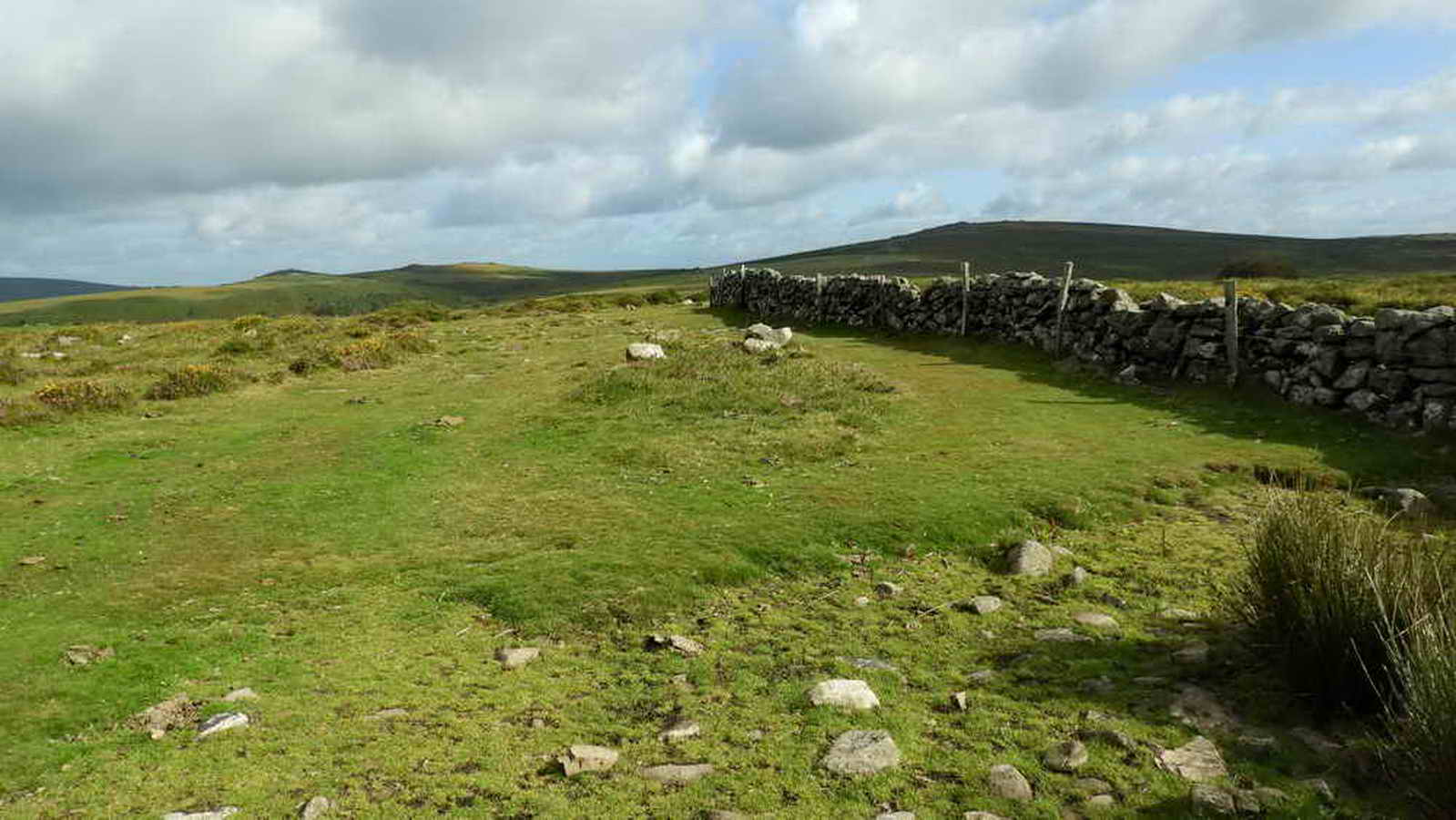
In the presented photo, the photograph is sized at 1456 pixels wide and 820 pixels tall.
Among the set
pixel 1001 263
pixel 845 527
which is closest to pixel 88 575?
pixel 845 527

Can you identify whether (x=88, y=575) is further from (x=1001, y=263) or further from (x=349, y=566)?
(x=1001, y=263)

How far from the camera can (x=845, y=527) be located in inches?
395

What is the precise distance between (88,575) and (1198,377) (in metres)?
19.6

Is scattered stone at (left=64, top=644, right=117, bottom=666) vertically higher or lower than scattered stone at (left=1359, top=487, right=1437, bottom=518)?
higher

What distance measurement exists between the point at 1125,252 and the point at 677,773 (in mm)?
150518

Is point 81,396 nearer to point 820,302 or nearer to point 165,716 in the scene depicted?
point 165,716

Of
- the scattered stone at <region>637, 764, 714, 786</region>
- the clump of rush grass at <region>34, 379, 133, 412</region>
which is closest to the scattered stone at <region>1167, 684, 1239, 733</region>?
the scattered stone at <region>637, 764, 714, 786</region>

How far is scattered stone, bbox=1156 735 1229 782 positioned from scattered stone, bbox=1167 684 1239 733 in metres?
0.24

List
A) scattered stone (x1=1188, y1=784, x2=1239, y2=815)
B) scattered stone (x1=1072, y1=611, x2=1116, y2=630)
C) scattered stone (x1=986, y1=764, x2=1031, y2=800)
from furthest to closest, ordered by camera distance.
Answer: scattered stone (x1=1072, y1=611, x2=1116, y2=630) < scattered stone (x1=986, y1=764, x2=1031, y2=800) < scattered stone (x1=1188, y1=784, x2=1239, y2=815)

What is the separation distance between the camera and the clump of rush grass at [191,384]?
20609mm

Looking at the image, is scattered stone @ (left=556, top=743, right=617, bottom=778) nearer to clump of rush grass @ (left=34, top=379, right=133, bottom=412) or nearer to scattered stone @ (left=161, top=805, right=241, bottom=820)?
scattered stone @ (left=161, top=805, right=241, bottom=820)

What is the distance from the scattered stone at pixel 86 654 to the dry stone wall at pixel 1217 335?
17.7m

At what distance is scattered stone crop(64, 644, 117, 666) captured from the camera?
684 centimetres

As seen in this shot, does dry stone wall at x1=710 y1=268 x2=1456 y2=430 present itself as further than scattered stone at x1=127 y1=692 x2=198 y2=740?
Yes
